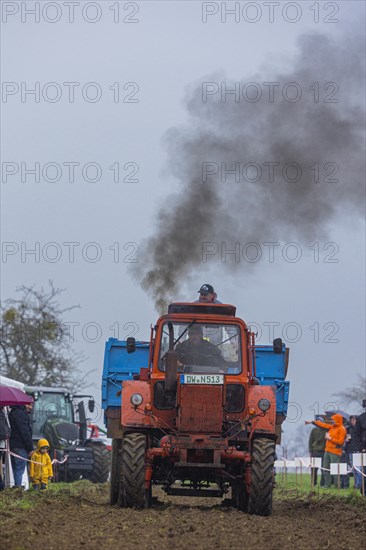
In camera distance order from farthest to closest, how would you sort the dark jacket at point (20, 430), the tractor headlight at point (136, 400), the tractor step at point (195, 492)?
the dark jacket at point (20, 430) → the tractor headlight at point (136, 400) → the tractor step at point (195, 492)

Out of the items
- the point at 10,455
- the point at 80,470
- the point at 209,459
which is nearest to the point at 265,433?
the point at 209,459

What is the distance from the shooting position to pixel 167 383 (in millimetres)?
16156

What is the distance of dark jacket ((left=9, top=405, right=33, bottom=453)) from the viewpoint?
71.6ft

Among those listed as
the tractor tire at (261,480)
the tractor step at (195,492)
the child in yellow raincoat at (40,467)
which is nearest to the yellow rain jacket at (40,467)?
the child in yellow raincoat at (40,467)

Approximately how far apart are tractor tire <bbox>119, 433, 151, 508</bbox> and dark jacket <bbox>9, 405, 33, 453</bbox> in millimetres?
6000

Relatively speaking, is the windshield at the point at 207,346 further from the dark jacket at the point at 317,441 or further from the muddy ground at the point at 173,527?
the dark jacket at the point at 317,441

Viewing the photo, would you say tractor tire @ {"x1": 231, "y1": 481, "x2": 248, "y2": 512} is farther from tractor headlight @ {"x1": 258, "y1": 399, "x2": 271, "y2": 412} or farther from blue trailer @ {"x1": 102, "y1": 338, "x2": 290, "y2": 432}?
blue trailer @ {"x1": 102, "y1": 338, "x2": 290, "y2": 432}

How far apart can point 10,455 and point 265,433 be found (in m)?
7.78

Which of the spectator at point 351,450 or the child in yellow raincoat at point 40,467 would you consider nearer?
the child in yellow raincoat at point 40,467

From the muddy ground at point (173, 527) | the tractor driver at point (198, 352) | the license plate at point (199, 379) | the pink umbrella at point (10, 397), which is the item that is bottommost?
the muddy ground at point (173, 527)

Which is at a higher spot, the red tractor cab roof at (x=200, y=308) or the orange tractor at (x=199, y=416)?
the red tractor cab roof at (x=200, y=308)

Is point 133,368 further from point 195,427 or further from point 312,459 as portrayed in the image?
point 312,459

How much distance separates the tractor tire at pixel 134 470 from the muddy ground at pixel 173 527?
225 mm

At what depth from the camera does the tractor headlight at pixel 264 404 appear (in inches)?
648
